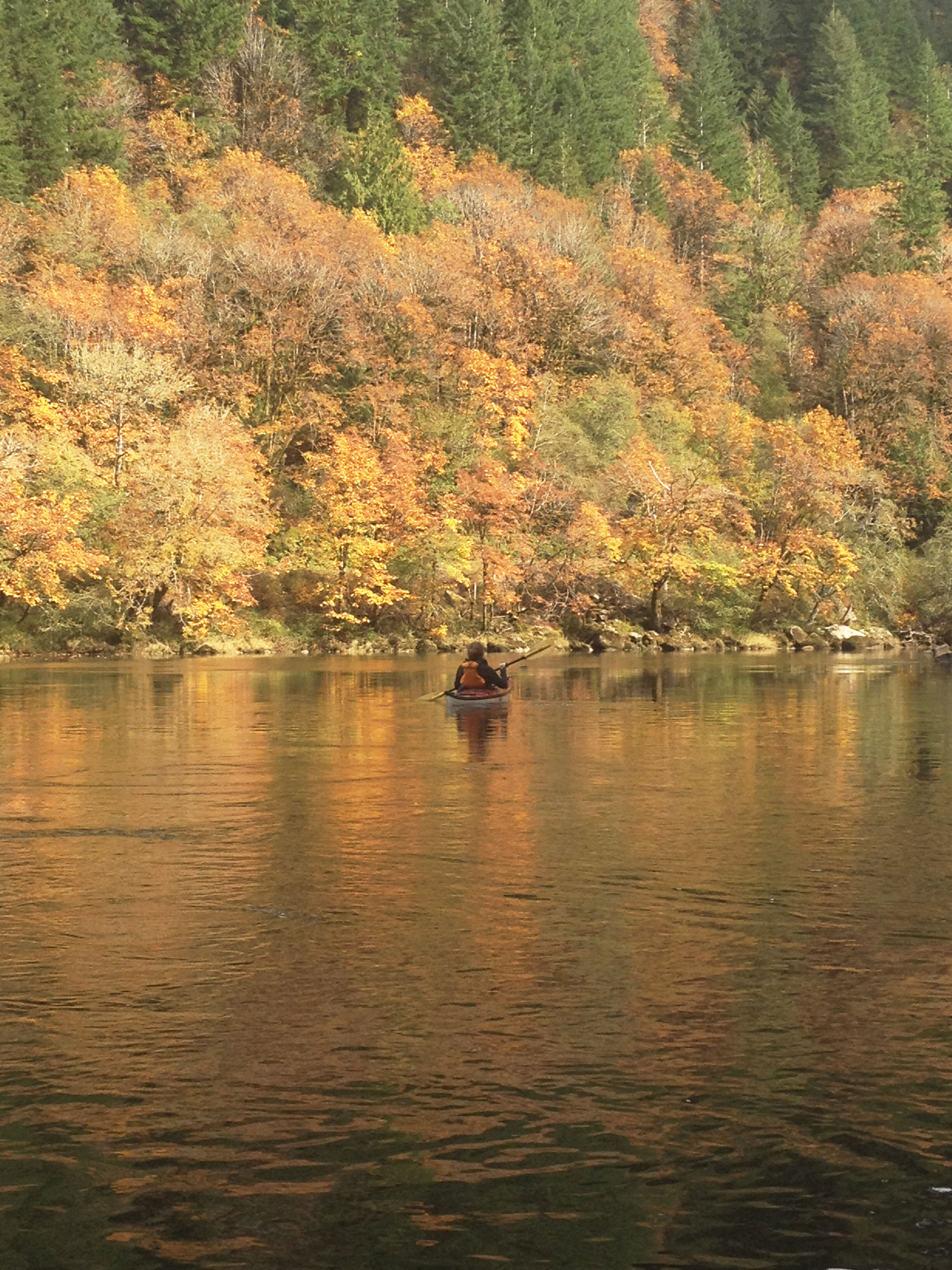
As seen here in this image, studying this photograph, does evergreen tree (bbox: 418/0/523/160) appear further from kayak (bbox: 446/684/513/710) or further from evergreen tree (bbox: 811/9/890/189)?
kayak (bbox: 446/684/513/710)

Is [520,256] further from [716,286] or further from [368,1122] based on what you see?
[368,1122]

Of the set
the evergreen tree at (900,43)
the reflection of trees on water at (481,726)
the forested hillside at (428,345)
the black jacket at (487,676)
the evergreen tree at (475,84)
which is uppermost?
the evergreen tree at (900,43)

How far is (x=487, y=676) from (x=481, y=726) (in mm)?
3216

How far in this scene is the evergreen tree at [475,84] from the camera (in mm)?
98750

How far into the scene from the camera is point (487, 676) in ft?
108

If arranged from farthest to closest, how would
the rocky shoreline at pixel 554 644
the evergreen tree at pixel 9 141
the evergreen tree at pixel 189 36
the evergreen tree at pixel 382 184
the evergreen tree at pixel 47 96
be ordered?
the evergreen tree at pixel 189 36
the evergreen tree at pixel 382 184
the evergreen tree at pixel 47 96
the evergreen tree at pixel 9 141
the rocky shoreline at pixel 554 644

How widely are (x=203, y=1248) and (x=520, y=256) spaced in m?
74.2

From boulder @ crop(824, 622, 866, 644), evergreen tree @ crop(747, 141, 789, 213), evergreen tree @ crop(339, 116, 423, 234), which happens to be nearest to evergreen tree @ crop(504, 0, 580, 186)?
evergreen tree @ crop(339, 116, 423, 234)

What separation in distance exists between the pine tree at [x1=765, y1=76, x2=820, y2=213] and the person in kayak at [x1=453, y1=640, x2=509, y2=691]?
92569mm

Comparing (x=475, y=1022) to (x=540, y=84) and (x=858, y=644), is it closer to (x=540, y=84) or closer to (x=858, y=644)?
(x=858, y=644)

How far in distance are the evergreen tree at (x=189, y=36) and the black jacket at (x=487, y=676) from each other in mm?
70381

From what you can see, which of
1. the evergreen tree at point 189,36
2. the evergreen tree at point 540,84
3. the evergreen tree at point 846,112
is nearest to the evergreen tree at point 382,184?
the evergreen tree at point 189,36

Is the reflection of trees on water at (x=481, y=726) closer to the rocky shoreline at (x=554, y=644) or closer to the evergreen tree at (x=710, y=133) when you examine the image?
the rocky shoreline at (x=554, y=644)

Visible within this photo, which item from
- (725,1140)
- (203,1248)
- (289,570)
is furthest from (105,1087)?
(289,570)
